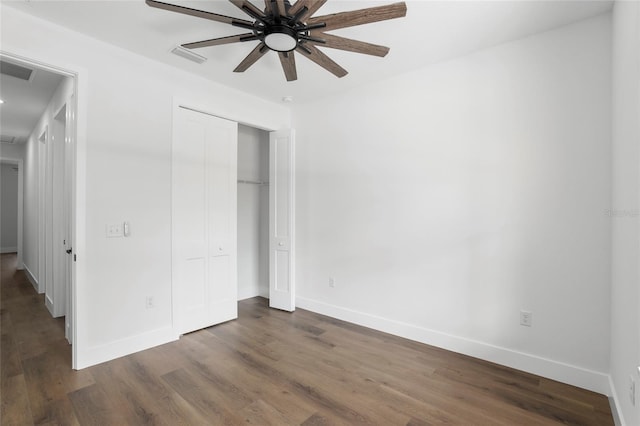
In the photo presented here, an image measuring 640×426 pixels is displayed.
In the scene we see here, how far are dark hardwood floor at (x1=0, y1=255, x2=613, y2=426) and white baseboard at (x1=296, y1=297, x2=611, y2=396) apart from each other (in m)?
0.08

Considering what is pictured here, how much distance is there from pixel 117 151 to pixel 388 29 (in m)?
2.64

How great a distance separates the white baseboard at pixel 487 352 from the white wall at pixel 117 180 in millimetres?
2120

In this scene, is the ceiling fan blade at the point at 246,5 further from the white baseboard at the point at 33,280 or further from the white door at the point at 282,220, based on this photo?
the white baseboard at the point at 33,280

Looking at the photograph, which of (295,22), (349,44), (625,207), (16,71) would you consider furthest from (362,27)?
(16,71)

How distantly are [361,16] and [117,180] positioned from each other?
2514 millimetres

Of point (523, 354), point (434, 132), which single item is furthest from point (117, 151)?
point (523, 354)

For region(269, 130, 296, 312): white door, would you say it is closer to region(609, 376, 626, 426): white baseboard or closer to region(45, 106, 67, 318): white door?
region(45, 106, 67, 318): white door

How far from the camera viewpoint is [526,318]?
2.54 meters

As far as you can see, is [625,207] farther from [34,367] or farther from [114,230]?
[34,367]

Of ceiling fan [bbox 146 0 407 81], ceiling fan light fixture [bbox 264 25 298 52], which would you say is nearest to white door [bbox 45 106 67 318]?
ceiling fan [bbox 146 0 407 81]

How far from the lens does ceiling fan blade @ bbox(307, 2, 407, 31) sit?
1.75m

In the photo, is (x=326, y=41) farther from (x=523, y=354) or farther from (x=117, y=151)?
(x=523, y=354)

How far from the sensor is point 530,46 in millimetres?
2545

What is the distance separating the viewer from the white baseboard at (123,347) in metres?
2.57
